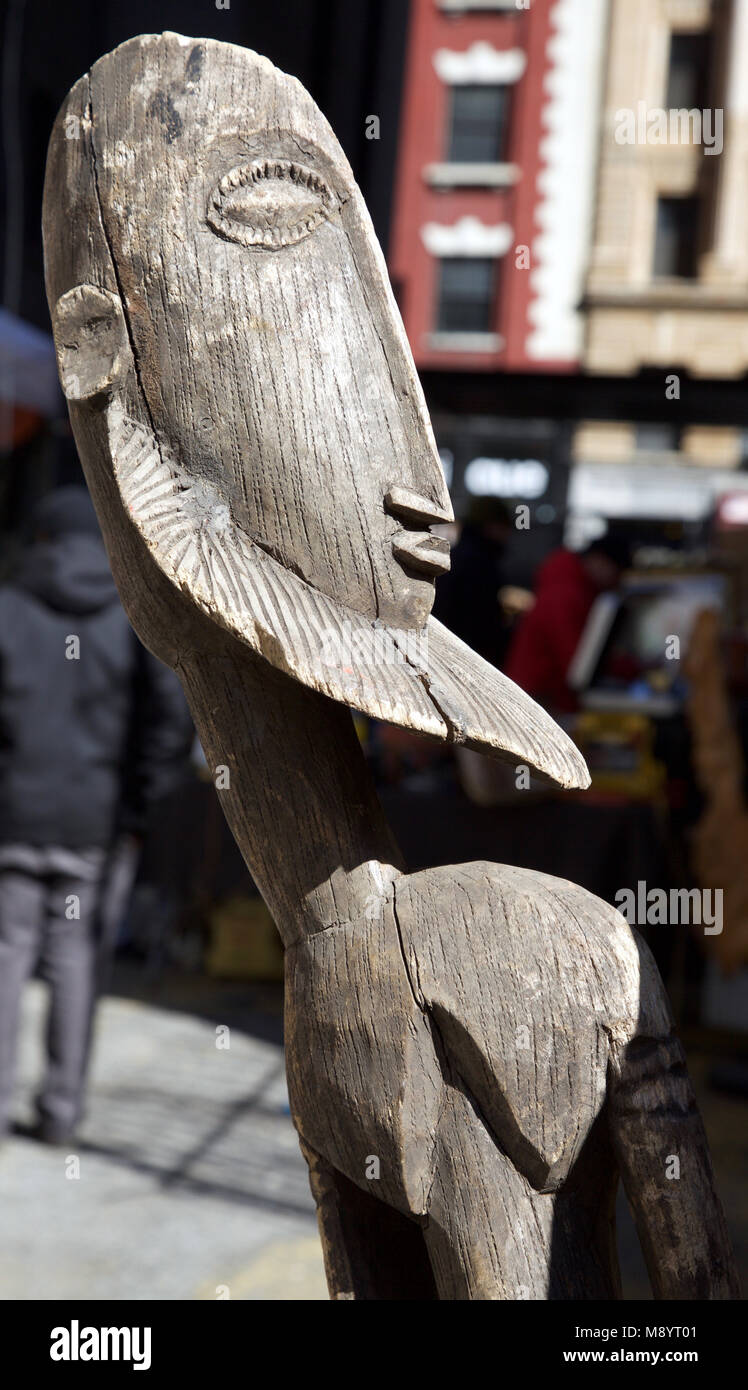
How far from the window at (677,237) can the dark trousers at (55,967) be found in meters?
9.78

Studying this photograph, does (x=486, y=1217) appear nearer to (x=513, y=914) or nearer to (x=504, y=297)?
(x=513, y=914)

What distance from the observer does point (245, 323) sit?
2.21ft

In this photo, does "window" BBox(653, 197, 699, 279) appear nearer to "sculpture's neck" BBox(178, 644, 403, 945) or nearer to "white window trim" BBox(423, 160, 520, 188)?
"white window trim" BBox(423, 160, 520, 188)

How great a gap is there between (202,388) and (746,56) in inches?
397

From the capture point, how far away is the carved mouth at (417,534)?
0.69m

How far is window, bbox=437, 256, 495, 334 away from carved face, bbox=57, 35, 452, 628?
12.3 meters

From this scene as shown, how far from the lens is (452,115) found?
11.9m

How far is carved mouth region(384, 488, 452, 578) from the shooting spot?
0.69 meters

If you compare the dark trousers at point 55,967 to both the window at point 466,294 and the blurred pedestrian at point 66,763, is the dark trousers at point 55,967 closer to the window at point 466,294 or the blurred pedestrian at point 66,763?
the blurred pedestrian at point 66,763

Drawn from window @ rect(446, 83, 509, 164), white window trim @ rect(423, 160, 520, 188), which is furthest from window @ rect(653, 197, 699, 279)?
window @ rect(446, 83, 509, 164)

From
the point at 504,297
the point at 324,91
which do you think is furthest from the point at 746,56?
the point at 324,91

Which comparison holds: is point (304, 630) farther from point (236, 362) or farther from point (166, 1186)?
point (166, 1186)

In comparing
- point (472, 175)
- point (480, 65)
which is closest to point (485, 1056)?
point (480, 65)

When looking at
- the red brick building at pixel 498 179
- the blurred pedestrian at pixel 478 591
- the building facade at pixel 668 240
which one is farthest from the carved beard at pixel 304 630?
the red brick building at pixel 498 179
